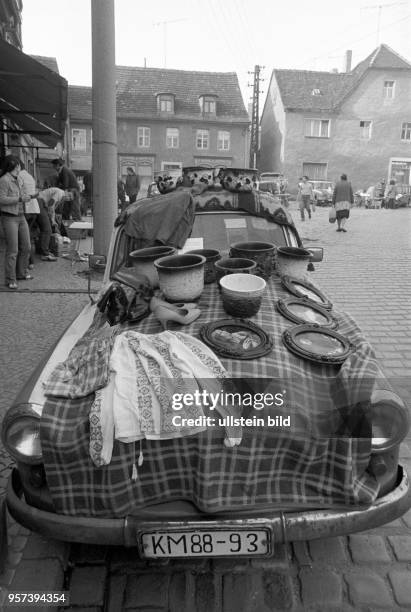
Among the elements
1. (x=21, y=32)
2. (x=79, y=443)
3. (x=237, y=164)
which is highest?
(x=21, y=32)

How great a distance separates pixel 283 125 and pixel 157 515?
4242 centimetres

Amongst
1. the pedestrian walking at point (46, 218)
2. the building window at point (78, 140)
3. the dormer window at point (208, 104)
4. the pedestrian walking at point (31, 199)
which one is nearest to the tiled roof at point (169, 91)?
the dormer window at point (208, 104)

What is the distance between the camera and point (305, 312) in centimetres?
292

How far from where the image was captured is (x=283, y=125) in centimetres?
4066

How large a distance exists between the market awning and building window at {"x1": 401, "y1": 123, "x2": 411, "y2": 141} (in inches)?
1442

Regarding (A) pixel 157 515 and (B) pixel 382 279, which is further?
(B) pixel 382 279

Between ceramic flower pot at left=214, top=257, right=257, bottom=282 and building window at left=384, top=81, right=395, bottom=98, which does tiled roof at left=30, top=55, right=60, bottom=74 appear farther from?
ceramic flower pot at left=214, top=257, right=257, bottom=282

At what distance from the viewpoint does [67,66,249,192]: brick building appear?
3909 centimetres

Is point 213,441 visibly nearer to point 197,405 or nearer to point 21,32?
point 197,405

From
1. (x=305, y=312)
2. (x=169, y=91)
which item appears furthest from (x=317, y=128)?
(x=305, y=312)

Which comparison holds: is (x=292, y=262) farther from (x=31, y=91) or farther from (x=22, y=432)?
(x=31, y=91)

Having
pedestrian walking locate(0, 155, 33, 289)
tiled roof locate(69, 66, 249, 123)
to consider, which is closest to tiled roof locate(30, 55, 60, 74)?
tiled roof locate(69, 66, 249, 123)

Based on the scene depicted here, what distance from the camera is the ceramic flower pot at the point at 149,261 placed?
3.24 meters

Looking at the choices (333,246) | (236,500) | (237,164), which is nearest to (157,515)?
(236,500)
